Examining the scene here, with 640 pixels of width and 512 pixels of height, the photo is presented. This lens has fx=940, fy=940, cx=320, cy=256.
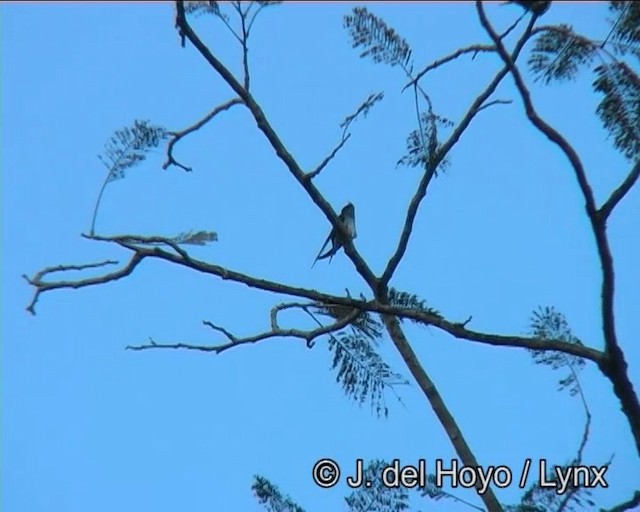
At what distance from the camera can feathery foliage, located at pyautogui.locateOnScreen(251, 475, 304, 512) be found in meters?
1.83

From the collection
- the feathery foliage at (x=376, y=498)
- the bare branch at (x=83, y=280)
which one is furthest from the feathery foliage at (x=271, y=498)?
the bare branch at (x=83, y=280)

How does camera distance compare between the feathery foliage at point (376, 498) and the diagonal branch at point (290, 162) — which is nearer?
the diagonal branch at point (290, 162)

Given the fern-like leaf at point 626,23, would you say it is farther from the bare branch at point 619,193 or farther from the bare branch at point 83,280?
the bare branch at point 83,280

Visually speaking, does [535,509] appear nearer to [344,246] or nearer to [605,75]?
[344,246]

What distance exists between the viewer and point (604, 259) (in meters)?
1.23

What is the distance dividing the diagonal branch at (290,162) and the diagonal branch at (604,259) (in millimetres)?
539

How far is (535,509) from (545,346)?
0.49 metres

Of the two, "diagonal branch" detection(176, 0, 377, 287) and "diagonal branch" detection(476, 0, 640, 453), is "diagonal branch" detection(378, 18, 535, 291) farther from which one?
"diagonal branch" detection(476, 0, 640, 453)

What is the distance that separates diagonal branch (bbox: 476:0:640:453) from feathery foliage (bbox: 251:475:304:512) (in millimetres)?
752

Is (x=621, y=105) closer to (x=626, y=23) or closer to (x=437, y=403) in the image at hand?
(x=626, y=23)

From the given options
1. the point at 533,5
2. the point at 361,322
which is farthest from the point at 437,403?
the point at 533,5

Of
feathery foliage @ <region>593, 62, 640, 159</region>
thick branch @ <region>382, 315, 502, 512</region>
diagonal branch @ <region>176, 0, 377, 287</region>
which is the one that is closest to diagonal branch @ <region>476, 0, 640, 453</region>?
feathery foliage @ <region>593, 62, 640, 159</region>

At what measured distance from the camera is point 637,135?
52.9 inches

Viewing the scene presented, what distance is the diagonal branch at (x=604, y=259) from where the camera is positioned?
1.18m
